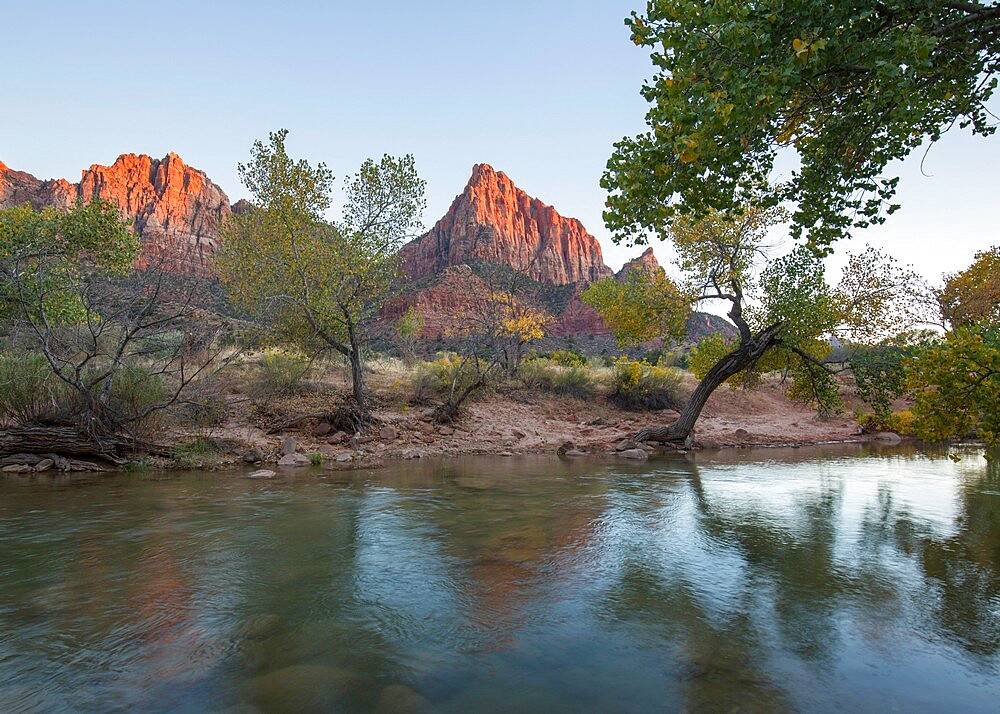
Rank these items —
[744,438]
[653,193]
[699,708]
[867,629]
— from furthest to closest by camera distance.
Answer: [744,438]
[653,193]
[867,629]
[699,708]

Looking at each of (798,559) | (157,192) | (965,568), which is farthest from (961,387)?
(157,192)

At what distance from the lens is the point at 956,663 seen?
3637 millimetres

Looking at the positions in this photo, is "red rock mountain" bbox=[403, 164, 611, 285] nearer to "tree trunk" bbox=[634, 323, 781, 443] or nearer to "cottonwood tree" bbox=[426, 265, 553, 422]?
"cottonwood tree" bbox=[426, 265, 553, 422]

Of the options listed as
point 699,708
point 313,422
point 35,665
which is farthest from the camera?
point 313,422

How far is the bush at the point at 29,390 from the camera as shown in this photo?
38.2 feet

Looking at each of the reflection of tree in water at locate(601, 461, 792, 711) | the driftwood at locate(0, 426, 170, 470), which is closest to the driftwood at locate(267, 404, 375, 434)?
the driftwood at locate(0, 426, 170, 470)

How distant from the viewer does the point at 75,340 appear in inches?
473

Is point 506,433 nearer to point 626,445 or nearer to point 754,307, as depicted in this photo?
point 626,445

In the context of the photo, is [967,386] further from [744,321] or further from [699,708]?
[744,321]

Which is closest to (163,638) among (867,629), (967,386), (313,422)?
(867,629)

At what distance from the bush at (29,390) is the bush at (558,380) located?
50.6ft

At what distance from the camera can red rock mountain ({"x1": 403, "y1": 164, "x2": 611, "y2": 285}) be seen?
109812mm

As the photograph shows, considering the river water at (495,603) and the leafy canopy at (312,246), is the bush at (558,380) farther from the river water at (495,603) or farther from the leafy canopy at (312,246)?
the river water at (495,603)

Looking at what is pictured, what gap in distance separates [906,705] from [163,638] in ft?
15.9
